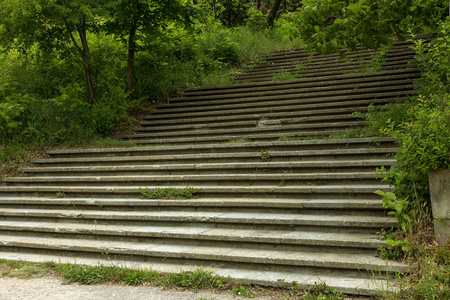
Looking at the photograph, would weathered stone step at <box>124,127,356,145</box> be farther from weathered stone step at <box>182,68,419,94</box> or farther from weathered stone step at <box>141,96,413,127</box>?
weathered stone step at <box>182,68,419,94</box>

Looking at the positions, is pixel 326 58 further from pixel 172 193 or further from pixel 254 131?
pixel 172 193

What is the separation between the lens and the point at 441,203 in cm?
454

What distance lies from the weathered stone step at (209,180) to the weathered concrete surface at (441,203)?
1.76 meters

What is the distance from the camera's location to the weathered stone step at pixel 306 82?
11.4 metres

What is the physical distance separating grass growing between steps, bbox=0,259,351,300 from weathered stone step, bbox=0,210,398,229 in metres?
1.10

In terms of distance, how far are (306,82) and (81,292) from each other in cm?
886

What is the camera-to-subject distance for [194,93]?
1337cm

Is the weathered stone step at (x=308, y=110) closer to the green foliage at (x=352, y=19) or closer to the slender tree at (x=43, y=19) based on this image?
the green foliage at (x=352, y=19)

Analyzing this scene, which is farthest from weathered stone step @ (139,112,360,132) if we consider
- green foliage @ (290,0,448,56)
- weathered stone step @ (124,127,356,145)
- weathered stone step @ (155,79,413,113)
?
green foliage @ (290,0,448,56)

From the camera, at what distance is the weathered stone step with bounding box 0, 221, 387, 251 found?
5.22m

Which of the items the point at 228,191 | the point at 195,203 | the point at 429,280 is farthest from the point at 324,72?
the point at 429,280

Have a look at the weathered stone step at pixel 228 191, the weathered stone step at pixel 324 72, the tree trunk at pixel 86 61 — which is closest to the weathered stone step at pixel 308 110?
the weathered stone step at pixel 324 72

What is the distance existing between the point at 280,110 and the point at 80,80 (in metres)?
6.08

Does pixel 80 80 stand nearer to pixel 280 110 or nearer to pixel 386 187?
pixel 280 110
